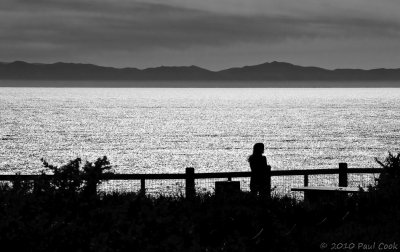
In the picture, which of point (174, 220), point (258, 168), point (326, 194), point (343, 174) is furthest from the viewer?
point (343, 174)

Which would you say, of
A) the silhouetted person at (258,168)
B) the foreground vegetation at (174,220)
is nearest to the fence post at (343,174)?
the silhouetted person at (258,168)

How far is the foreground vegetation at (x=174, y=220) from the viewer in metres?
7.31

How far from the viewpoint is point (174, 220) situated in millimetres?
8703

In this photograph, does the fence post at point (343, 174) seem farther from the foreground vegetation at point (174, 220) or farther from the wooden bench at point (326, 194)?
the foreground vegetation at point (174, 220)

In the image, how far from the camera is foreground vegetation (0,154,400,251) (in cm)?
731

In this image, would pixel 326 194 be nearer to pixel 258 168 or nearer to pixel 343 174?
pixel 343 174

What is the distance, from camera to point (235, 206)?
1092 centimetres

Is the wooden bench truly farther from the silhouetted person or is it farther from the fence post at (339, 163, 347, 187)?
the silhouetted person

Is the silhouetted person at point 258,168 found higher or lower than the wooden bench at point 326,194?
higher

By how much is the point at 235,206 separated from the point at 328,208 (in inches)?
64.3

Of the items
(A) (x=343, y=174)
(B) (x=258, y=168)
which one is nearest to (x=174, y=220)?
(B) (x=258, y=168)

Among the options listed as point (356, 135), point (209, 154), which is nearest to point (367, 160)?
point (209, 154)

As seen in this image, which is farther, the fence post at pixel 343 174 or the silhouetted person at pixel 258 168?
the fence post at pixel 343 174

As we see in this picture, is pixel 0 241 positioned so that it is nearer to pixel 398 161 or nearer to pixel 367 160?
pixel 398 161
